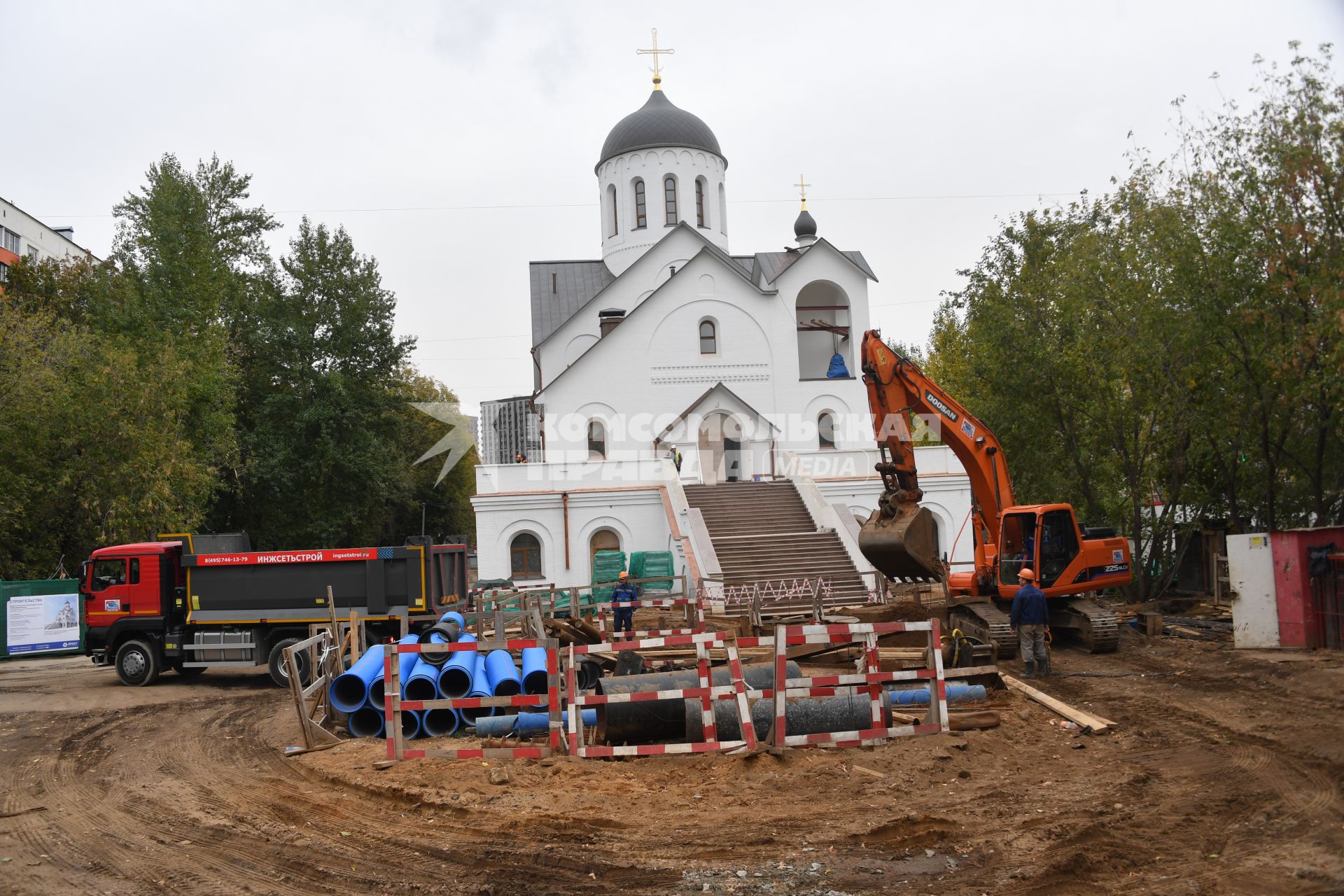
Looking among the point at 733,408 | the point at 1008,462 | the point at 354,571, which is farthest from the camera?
the point at 733,408

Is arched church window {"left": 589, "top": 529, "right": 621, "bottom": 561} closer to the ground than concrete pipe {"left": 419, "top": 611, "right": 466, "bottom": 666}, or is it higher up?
higher up

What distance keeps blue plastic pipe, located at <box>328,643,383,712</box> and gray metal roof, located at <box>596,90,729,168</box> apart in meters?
34.7

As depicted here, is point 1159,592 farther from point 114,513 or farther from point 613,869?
point 114,513

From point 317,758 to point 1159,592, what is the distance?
21152mm

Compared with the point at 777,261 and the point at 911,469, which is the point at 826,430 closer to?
the point at 777,261

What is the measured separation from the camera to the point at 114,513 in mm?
30266

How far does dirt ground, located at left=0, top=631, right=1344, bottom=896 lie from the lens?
7113 mm

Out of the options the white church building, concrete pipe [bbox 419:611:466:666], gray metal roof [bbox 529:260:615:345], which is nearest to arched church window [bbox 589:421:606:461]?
the white church building

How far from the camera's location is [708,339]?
125 feet

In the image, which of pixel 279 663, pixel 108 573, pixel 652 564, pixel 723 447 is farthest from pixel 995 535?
pixel 723 447

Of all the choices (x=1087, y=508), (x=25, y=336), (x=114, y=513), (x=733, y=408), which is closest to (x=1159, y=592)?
(x=1087, y=508)

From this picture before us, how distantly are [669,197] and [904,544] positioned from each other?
103 feet

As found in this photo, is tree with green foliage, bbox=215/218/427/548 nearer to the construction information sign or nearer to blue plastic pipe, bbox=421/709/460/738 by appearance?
the construction information sign

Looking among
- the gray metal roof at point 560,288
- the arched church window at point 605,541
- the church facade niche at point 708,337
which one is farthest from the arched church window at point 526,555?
the gray metal roof at point 560,288
